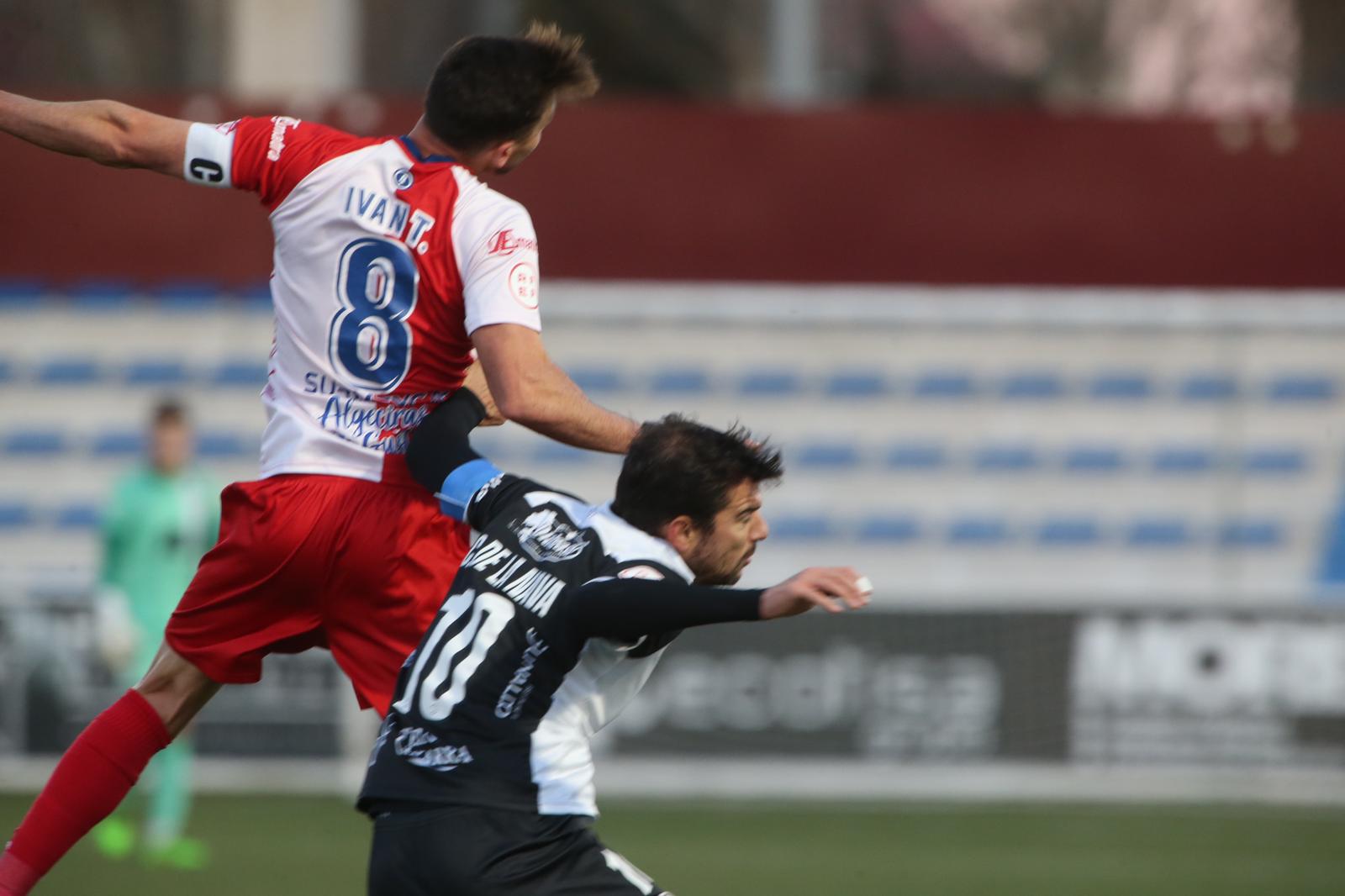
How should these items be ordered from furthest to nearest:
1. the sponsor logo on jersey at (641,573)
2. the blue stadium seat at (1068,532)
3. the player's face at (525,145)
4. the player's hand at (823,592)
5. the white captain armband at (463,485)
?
the blue stadium seat at (1068,532)
the player's face at (525,145)
the white captain armband at (463,485)
the sponsor logo on jersey at (641,573)
the player's hand at (823,592)

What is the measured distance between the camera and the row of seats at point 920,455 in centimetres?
1194

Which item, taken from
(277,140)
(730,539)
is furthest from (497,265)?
(730,539)

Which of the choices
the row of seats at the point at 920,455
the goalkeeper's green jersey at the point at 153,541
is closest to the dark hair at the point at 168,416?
the goalkeeper's green jersey at the point at 153,541

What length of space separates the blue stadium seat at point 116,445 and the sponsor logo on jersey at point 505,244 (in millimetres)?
8725

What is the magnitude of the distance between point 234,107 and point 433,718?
9749 mm

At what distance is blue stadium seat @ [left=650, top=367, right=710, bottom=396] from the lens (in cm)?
1205

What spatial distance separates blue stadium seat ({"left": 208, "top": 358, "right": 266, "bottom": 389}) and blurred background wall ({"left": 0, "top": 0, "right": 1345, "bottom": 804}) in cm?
3

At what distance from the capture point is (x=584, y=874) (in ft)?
11.4

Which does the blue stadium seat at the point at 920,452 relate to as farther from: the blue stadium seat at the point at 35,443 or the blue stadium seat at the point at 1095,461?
the blue stadium seat at the point at 35,443

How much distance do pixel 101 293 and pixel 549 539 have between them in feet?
31.5

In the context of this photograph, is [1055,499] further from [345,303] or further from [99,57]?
[345,303]

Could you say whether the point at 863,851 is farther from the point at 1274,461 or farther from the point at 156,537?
the point at 1274,461

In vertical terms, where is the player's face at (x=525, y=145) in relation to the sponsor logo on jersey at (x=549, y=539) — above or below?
above

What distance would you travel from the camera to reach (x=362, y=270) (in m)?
4.09
